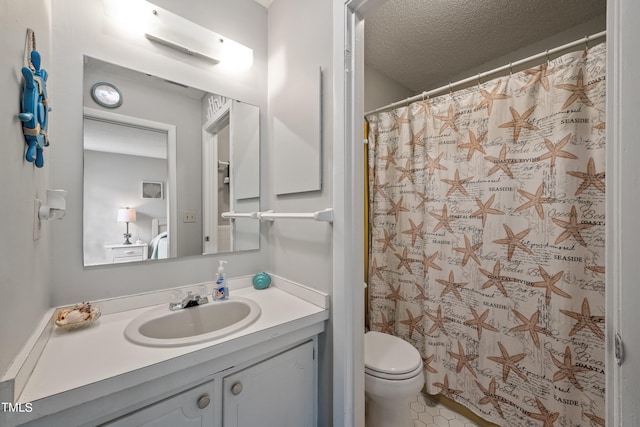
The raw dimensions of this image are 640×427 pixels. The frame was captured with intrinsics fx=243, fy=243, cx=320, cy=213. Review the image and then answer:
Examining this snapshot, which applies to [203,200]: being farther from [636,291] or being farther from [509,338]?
[509,338]

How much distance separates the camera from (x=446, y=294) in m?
1.57

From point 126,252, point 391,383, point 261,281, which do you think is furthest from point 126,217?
point 391,383

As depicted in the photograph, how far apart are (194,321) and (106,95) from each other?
1.06 m

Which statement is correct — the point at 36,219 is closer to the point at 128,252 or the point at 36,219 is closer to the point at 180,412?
the point at 128,252

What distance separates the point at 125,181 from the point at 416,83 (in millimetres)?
2461

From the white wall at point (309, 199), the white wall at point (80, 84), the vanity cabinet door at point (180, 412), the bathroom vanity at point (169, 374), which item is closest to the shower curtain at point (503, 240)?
the white wall at point (309, 199)

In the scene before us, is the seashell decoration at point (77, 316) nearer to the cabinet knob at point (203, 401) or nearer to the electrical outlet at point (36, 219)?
the electrical outlet at point (36, 219)

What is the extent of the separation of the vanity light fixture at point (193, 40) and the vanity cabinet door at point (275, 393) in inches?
58.1

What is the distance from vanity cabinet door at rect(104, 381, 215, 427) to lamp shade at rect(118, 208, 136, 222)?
2.48 feet

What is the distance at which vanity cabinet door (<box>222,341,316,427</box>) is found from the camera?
2.78 feet

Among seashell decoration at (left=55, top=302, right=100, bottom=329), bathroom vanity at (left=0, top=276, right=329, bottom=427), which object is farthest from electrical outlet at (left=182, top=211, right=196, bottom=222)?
seashell decoration at (left=55, top=302, right=100, bottom=329)

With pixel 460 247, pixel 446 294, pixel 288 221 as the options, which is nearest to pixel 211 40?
pixel 288 221

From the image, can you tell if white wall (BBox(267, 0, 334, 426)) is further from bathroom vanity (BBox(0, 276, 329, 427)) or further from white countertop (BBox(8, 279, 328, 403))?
white countertop (BBox(8, 279, 328, 403))

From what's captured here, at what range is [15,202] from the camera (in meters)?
0.58
